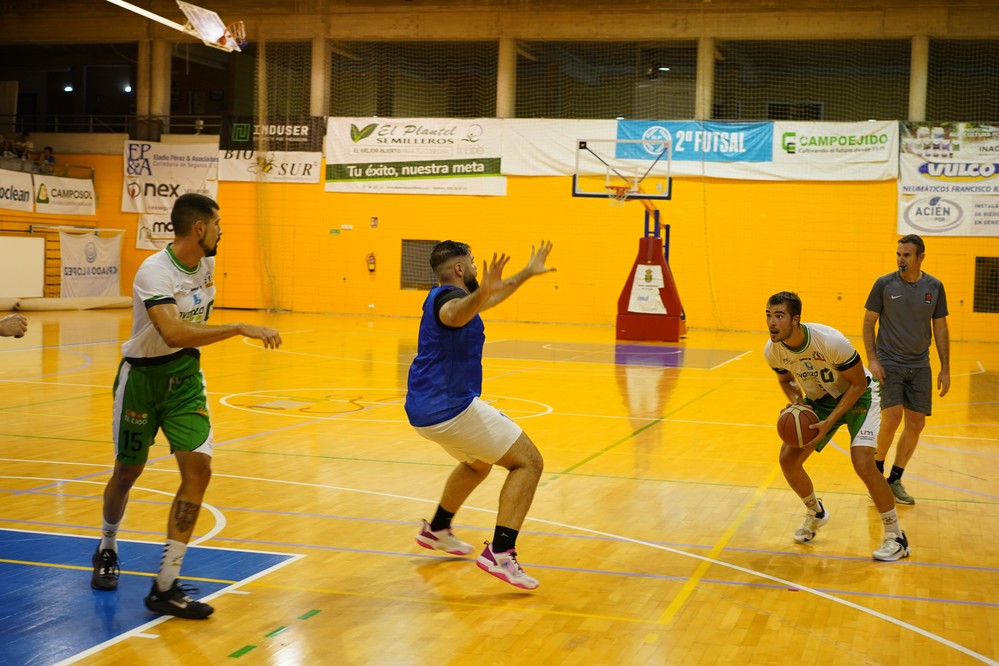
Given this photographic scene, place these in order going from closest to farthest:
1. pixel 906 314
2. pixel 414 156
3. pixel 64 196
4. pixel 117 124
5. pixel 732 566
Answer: pixel 732 566
pixel 906 314
pixel 414 156
pixel 64 196
pixel 117 124

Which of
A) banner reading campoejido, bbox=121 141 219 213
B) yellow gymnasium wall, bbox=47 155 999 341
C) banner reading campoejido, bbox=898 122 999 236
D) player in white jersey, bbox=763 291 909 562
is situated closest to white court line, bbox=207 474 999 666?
player in white jersey, bbox=763 291 909 562

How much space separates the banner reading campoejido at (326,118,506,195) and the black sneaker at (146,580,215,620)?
79.0 ft

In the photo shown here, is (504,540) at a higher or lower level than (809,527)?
higher

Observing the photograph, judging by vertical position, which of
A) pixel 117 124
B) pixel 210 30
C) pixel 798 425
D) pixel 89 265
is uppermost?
pixel 210 30

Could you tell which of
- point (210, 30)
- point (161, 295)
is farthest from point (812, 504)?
point (210, 30)

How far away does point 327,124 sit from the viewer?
29266mm

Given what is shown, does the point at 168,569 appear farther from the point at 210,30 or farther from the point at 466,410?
the point at 210,30

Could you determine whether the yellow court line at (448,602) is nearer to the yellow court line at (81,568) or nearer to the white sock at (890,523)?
the yellow court line at (81,568)

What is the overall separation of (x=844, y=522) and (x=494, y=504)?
2.33 metres

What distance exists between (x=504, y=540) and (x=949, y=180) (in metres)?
23.5

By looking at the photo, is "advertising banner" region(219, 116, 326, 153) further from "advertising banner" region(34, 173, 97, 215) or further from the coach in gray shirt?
the coach in gray shirt

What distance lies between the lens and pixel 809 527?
641cm

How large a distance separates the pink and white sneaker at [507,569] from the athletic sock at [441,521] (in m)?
0.69

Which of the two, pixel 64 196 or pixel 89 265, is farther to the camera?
pixel 64 196
